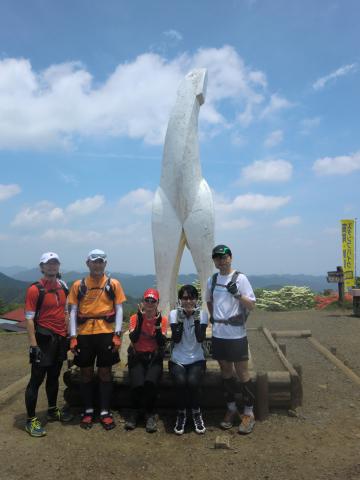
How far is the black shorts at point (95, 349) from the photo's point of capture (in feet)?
12.0

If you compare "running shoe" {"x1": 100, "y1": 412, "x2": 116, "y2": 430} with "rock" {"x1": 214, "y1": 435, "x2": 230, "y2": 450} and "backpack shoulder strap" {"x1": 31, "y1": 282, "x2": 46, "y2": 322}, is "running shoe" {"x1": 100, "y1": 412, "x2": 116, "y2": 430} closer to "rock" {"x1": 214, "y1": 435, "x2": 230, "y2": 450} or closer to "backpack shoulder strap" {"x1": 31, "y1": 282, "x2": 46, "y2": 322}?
"rock" {"x1": 214, "y1": 435, "x2": 230, "y2": 450}

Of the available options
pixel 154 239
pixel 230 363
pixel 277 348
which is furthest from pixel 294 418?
pixel 154 239

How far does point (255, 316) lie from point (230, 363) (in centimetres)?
879

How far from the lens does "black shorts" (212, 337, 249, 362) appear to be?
3566 millimetres

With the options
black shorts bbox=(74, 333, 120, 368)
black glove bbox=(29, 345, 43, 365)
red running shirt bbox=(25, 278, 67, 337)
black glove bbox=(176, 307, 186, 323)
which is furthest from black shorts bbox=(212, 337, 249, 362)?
black glove bbox=(29, 345, 43, 365)

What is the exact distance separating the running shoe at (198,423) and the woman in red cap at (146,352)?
1.26ft

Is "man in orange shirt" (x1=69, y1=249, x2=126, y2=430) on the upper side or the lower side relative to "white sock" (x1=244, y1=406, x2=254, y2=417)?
upper

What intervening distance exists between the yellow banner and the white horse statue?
9092 mm

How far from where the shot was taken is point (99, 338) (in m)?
3.66

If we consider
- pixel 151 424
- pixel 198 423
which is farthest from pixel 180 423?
pixel 151 424

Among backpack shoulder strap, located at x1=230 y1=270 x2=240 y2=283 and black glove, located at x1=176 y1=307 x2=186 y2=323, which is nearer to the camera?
backpack shoulder strap, located at x1=230 y1=270 x2=240 y2=283

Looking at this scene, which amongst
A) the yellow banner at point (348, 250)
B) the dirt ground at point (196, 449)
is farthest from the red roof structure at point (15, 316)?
the yellow banner at point (348, 250)

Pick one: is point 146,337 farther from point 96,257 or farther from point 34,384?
point 34,384

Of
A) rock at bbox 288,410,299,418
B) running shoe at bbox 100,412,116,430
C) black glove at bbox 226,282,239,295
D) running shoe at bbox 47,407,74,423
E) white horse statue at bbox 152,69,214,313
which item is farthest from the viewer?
white horse statue at bbox 152,69,214,313
